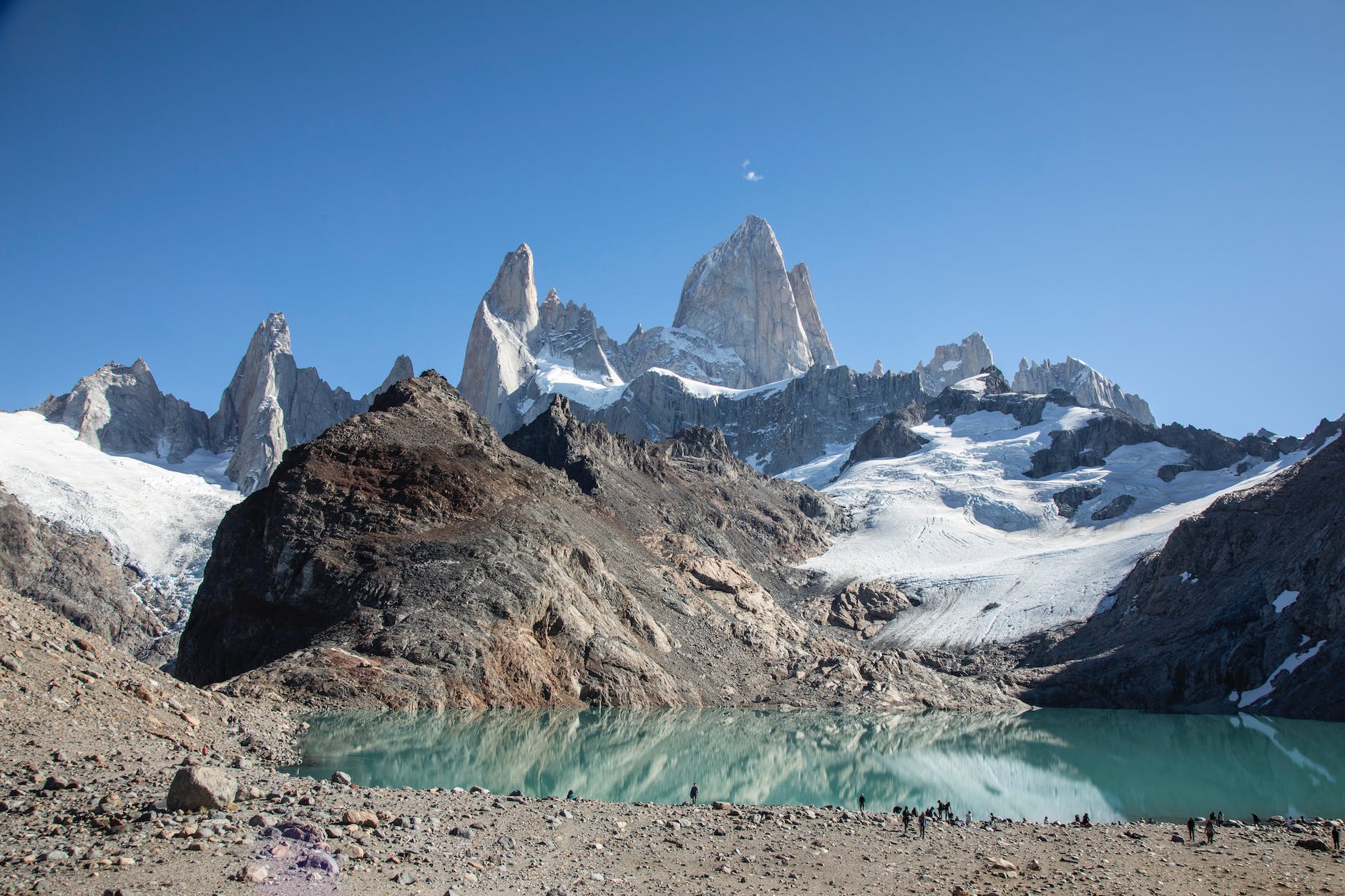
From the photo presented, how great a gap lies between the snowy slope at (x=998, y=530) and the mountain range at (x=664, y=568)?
0.57m

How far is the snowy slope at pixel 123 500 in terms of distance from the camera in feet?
410

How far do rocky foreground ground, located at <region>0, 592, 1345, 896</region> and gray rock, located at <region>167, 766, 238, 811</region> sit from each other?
0.12 meters

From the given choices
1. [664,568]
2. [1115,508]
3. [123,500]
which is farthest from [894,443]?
[123,500]

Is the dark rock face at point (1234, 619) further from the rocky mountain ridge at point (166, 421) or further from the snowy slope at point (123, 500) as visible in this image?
the rocky mountain ridge at point (166, 421)

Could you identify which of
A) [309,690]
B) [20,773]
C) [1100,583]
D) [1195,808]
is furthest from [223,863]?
[1100,583]

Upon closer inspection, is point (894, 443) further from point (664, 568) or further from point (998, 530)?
point (664, 568)

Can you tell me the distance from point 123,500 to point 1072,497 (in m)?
147

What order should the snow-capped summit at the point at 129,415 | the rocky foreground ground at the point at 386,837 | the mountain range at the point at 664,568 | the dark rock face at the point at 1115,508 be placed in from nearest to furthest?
the rocky foreground ground at the point at 386,837
the mountain range at the point at 664,568
the dark rock face at the point at 1115,508
the snow-capped summit at the point at 129,415

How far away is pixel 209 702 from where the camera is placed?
2964cm

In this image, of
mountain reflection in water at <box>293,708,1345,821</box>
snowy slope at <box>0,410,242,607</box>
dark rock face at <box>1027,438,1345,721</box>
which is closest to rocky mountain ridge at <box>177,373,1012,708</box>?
mountain reflection in water at <box>293,708,1345,821</box>

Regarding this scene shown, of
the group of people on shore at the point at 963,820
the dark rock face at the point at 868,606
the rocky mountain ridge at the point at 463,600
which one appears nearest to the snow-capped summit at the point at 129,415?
the rocky mountain ridge at the point at 463,600

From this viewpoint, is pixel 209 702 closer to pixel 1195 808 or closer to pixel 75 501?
pixel 1195 808

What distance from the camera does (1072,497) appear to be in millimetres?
156125

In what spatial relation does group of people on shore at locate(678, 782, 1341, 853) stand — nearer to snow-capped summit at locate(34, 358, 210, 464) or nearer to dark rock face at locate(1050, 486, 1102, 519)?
dark rock face at locate(1050, 486, 1102, 519)
